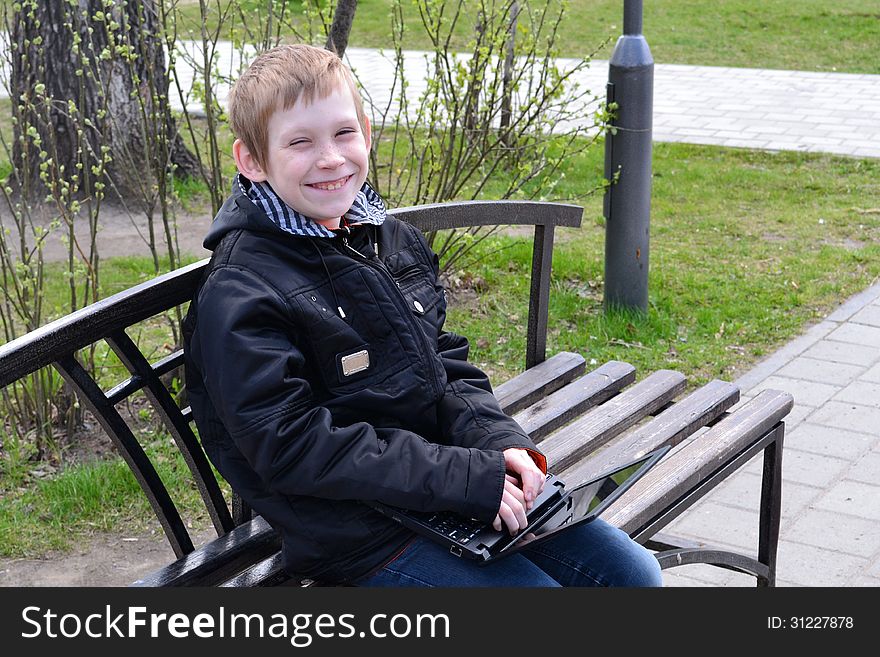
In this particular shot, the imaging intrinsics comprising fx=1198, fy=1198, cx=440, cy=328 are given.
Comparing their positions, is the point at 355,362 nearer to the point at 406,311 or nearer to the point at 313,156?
the point at 406,311

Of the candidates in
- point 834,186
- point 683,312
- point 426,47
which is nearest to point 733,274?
point 683,312

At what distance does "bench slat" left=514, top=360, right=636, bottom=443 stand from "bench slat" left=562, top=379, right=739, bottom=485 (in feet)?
0.45

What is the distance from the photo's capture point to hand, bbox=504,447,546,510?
2246 mm

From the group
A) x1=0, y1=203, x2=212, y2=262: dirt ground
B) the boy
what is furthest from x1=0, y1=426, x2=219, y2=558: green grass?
x1=0, y1=203, x2=212, y2=262: dirt ground

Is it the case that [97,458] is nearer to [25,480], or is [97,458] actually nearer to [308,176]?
[25,480]

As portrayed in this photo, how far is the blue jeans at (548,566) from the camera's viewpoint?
2162 mm

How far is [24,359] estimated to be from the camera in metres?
1.97

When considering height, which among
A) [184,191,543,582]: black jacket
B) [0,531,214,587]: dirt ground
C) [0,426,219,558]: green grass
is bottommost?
[0,531,214,587]: dirt ground

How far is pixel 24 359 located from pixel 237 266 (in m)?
0.39

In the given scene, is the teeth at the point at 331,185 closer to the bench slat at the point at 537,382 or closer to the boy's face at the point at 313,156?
the boy's face at the point at 313,156

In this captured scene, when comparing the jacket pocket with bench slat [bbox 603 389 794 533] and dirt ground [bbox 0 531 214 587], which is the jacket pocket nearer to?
bench slat [bbox 603 389 794 533]

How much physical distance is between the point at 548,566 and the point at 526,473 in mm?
238

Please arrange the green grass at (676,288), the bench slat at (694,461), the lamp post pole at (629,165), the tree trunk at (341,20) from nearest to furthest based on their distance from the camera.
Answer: the bench slat at (694,461) < the green grass at (676,288) < the tree trunk at (341,20) < the lamp post pole at (629,165)

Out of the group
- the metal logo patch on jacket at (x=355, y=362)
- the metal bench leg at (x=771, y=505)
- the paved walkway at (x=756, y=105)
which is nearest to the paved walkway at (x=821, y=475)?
the metal bench leg at (x=771, y=505)
